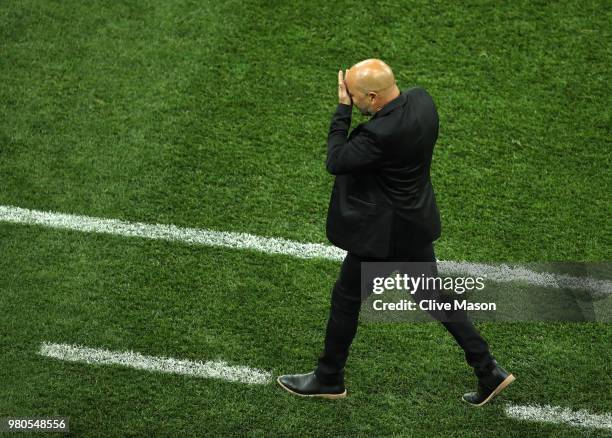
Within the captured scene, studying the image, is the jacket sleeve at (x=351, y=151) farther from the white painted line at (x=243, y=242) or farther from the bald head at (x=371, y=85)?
the white painted line at (x=243, y=242)

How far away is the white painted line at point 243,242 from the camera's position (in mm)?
6586

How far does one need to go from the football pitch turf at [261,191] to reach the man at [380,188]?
1.79 feet

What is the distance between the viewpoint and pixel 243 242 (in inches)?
264

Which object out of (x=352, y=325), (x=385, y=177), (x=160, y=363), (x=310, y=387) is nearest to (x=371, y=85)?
(x=385, y=177)

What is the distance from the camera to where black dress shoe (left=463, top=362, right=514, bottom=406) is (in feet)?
18.4

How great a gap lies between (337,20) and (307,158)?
5.73 feet

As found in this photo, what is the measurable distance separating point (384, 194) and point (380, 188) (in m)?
0.04

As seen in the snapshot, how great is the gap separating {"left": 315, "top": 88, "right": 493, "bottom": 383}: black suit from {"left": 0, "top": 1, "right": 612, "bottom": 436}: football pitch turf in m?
0.66

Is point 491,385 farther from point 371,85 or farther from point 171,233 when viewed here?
point 171,233

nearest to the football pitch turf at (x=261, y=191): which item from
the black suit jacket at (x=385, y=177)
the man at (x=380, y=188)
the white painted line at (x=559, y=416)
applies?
the white painted line at (x=559, y=416)

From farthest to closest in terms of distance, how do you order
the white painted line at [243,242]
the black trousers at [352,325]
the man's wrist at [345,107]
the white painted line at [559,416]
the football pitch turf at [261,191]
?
the white painted line at [243,242] < the football pitch turf at [261,191] < the white painted line at [559,416] < the black trousers at [352,325] < the man's wrist at [345,107]

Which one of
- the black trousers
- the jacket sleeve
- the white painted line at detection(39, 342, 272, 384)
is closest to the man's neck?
the jacket sleeve

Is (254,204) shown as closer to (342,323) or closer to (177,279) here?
→ (177,279)

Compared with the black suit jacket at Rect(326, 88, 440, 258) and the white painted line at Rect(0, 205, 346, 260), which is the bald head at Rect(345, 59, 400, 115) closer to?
the black suit jacket at Rect(326, 88, 440, 258)
